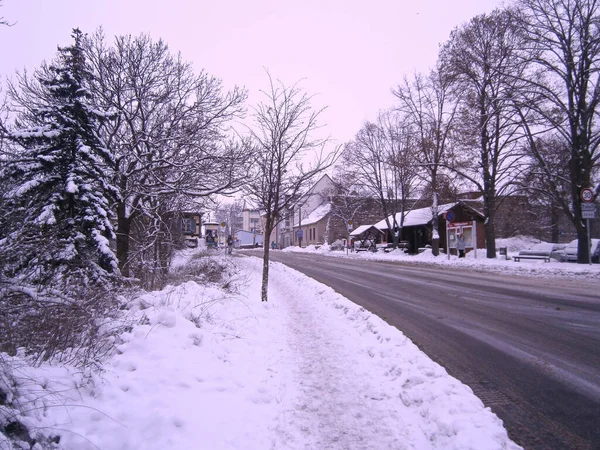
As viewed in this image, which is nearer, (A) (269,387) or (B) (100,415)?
(B) (100,415)

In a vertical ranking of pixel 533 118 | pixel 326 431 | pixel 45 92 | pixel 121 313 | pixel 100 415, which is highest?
pixel 533 118

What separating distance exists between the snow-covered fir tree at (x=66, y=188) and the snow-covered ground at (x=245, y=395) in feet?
6.63

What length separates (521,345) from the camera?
591 cm

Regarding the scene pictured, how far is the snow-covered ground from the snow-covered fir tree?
79.6 inches

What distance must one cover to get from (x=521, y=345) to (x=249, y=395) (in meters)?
4.31

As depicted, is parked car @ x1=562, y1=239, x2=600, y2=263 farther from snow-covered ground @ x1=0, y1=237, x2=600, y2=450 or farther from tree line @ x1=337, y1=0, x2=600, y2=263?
snow-covered ground @ x1=0, y1=237, x2=600, y2=450

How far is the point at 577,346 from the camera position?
5.76m

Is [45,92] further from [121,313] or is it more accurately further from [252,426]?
→ [252,426]

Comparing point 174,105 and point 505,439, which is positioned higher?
point 174,105

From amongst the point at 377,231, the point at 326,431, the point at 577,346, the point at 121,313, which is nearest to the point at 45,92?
the point at 121,313

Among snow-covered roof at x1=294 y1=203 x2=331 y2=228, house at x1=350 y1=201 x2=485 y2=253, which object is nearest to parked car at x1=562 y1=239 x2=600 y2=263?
house at x1=350 y1=201 x2=485 y2=253

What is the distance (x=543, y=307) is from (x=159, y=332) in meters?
8.22

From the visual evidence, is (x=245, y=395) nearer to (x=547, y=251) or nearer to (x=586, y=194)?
(x=586, y=194)

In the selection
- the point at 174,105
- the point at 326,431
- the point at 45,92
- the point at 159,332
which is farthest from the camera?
the point at 174,105
